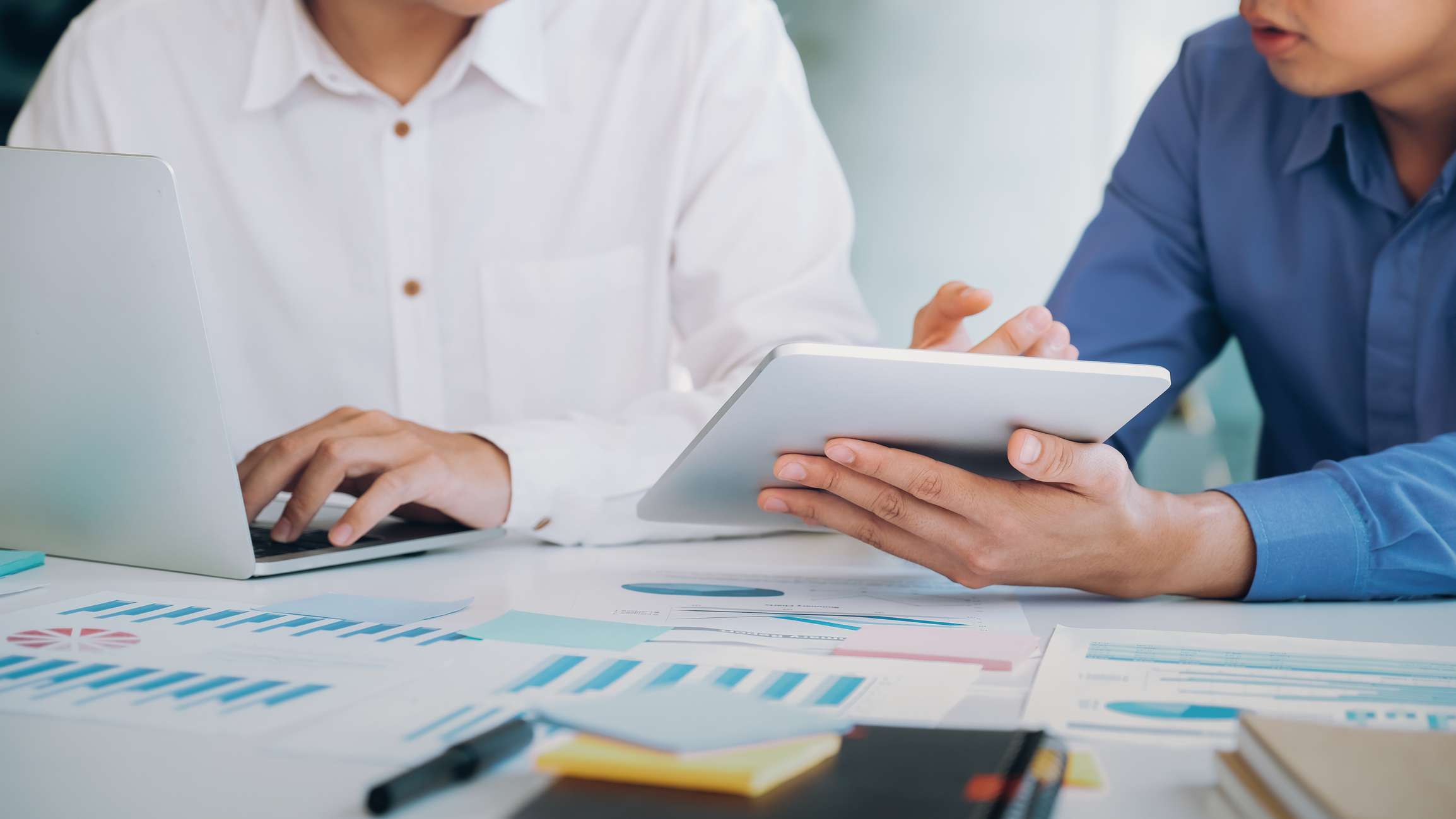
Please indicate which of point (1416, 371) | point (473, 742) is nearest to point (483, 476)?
point (473, 742)

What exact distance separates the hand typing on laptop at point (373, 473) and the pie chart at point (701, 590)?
22 centimetres

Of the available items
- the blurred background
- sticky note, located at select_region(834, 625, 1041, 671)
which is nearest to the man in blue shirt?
sticky note, located at select_region(834, 625, 1041, 671)

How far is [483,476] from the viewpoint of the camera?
1050mm

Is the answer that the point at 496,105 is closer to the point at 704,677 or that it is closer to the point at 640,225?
the point at 640,225

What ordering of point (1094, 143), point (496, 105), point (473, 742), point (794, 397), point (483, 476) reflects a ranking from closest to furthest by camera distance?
point (473, 742) < point (794, 397) < point (483, 476) < point (496, 105) < point (1094, 143)

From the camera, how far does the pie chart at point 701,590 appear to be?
84 cm

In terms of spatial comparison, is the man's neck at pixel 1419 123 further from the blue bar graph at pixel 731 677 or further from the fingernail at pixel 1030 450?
the blue bar graph at pixel 731 677

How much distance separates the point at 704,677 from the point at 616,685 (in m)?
0.05

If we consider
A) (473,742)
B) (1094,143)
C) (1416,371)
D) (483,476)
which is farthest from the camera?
(1094,143)

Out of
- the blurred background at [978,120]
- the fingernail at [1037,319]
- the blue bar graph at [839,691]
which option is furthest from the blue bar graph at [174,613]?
the blurred background at [978,120]

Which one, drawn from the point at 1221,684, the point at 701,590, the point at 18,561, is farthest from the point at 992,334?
the point at 18,561

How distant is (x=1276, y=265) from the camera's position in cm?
133

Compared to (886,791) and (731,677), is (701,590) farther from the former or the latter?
(886,791)

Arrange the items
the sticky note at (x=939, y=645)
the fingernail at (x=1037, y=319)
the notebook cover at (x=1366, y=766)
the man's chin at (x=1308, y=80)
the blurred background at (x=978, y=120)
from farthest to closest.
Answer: the blurred background at (x=978, y=120)
the man's chin at (x=1308, y=80)
the fingernail at (x=1037, y=319)
the sticky note at (x=939, y=645)
the notebook cover at (x=1366, y=766)
